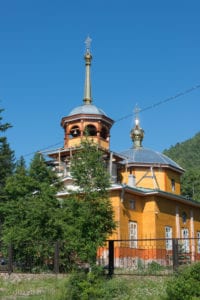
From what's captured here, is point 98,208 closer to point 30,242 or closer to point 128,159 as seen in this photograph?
point 30,242

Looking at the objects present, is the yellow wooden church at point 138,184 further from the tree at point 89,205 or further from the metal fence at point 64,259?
the tree at point 89,205

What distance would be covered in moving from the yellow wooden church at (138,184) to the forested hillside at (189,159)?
2338cm

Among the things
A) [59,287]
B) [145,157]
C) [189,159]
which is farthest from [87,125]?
[189,159]

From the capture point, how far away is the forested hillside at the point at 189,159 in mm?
59500

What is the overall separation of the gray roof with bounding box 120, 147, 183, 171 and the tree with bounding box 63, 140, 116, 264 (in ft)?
55.1

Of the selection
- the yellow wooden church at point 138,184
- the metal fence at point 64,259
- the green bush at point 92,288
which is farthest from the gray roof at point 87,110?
the green bush at point 92,288

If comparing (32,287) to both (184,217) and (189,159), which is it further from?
(189,159)

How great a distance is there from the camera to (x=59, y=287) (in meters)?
15.3

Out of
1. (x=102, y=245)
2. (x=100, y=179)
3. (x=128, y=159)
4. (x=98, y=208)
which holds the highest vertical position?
(x=128, y=159)

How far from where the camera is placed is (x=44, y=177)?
25453 mm

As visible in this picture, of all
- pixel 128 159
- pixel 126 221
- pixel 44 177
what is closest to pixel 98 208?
pixel 44 177

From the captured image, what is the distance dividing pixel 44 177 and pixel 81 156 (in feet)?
27.4

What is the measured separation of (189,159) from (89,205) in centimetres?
8662

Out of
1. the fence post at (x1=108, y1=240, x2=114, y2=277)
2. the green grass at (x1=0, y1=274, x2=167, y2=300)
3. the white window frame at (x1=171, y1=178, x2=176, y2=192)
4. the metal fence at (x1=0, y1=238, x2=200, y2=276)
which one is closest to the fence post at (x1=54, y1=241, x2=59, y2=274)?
the metal fence at (x1=0, y1=238, x2=200, y2=276)
